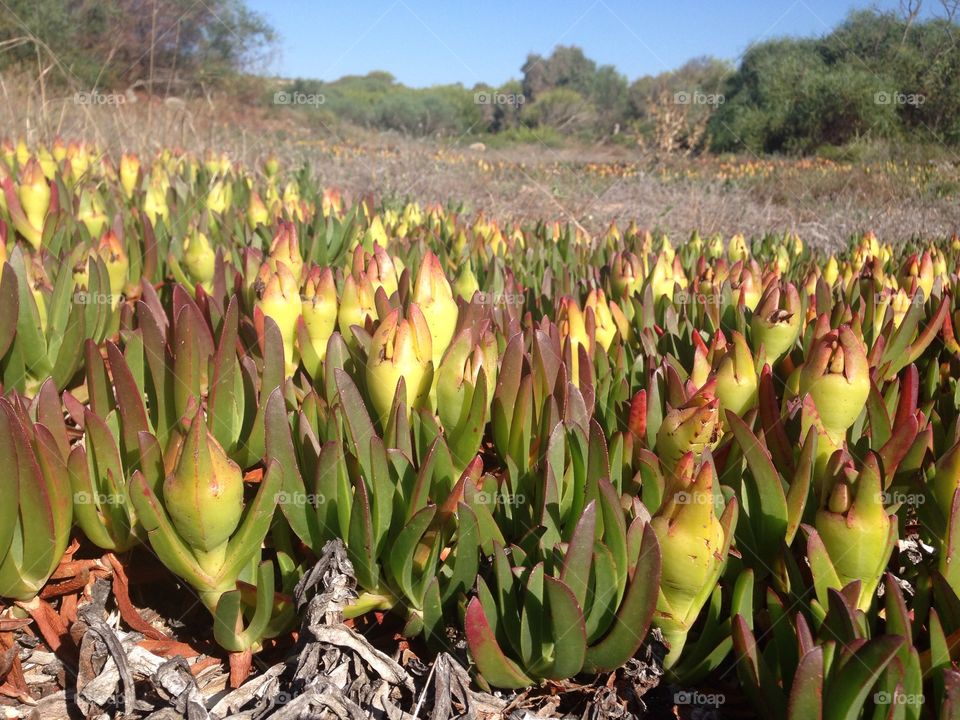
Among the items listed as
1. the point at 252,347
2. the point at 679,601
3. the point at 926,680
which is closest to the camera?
the point at 926,680

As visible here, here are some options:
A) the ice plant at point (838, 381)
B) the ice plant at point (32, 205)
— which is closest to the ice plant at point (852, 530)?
the ice plant at point (838, 381)

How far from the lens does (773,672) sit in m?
1.06

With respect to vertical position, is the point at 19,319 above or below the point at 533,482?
above

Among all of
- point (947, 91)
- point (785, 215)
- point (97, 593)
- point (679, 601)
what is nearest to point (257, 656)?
point (97, 593)

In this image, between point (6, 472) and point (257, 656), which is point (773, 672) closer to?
point (257, 656)

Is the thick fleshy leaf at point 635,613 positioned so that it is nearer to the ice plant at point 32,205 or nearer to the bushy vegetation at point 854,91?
the ice plant at point 32,205

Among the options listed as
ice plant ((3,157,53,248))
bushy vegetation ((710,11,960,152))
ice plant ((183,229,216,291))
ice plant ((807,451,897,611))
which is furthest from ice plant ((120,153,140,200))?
bushy vegetation ((710,11,960,152))

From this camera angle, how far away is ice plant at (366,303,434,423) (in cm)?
142

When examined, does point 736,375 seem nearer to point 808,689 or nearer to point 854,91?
point 808,689

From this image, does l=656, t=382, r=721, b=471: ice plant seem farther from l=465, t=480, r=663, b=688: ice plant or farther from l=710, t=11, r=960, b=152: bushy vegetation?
l=710, t=11, r=960, b=152: bushy vegetation

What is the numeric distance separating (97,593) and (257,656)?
321 mm

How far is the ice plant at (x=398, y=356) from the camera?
142cm

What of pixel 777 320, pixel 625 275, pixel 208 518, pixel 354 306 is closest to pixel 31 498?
pixel 208 518

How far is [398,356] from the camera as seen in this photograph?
1416 mm
